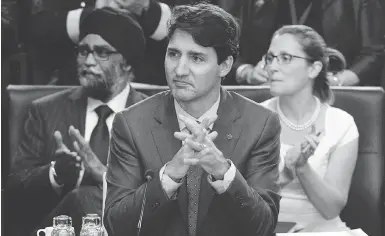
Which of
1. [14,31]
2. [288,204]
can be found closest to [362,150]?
[288,204]

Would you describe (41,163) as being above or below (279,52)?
below

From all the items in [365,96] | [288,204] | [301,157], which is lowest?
[288,204]

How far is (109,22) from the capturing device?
13.4ft

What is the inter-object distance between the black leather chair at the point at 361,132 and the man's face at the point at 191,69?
32cm

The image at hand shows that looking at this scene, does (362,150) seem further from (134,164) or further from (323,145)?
(134,164)

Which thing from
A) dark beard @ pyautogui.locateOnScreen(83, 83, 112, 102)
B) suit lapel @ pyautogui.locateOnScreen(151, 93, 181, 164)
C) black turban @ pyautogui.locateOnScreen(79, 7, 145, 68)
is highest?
black turban @ pyautogui.locateOnScreen(79, 7, 145, 68)

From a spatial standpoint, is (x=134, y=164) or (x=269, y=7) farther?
(x=269, y=7)

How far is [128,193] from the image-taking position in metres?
3.58

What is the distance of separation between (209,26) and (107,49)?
65cm

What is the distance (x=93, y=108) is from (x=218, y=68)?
2.56 feet

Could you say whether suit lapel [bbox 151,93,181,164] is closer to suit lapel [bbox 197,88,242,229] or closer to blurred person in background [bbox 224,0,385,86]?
suit lapel [bbox 197,88,242,229]

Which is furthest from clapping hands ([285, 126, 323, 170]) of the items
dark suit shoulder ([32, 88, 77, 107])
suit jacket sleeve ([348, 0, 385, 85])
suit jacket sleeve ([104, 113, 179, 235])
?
dark suit shoulder ([32, 88, 77, 107])

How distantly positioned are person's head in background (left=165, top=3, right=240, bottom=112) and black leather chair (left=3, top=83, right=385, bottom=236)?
12.1 inches

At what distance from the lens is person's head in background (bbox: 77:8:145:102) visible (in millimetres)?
4086
